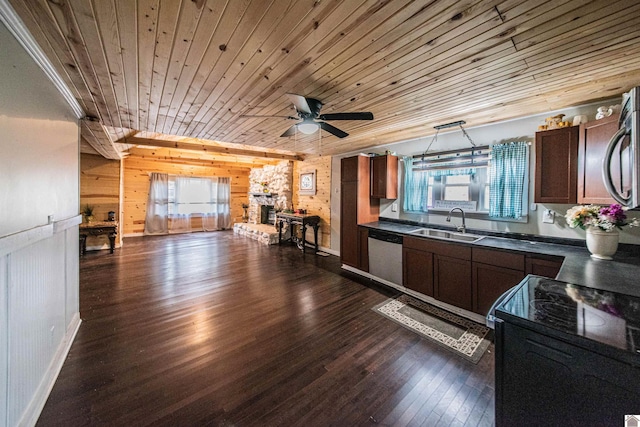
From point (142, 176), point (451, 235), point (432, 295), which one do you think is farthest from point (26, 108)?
point (142, 176)

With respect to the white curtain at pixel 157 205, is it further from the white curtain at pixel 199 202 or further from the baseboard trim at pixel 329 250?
the baseboard trim at pixel 329 250

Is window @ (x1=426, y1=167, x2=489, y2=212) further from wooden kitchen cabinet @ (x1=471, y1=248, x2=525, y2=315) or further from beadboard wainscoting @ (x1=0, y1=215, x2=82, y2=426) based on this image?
beadboard wainscoting @ (x1=0, y1=215, x2=82, y2=426)

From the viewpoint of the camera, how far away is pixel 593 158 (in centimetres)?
206

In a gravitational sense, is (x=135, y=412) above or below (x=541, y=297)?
below

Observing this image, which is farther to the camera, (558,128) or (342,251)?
(342,251)

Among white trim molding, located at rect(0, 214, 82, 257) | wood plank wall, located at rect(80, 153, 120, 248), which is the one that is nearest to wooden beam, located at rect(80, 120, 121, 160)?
wood plank wall, located at rect(80, 153, 120, 248)

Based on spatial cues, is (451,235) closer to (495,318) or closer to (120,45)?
(495,318)

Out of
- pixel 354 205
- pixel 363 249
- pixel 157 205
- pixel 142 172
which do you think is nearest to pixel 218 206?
pixel 157 205

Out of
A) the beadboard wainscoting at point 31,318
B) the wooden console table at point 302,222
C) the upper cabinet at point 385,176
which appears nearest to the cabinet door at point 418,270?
the upper cabinet at point 385,176

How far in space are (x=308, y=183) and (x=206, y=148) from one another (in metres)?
2.51

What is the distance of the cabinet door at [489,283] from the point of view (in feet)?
7.85

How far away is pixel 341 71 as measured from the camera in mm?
1853

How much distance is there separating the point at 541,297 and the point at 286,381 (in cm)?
171

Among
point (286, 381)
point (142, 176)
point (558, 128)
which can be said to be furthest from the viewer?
point (142, 176)
